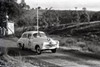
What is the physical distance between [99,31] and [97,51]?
16412 mm

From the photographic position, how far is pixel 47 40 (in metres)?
19.3

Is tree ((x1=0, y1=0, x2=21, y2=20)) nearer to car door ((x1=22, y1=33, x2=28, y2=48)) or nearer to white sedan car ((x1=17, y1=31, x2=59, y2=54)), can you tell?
car door ((x1=22, y1=33, x2=28, y2=48))

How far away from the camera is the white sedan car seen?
18.9 m

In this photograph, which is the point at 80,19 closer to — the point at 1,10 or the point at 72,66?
the point at 1,10

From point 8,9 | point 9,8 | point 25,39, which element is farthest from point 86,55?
point 9,8

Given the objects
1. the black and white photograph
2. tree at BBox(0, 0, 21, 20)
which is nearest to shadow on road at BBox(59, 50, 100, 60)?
the black and white photograph

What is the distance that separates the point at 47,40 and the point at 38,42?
726 millimetres

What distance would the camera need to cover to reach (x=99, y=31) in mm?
36844

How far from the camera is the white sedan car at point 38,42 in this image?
1891 centimetres

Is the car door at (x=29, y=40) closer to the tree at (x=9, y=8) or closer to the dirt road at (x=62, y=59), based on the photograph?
the dirt road at (x=62, y=59)

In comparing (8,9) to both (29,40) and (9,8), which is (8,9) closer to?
(9,8)

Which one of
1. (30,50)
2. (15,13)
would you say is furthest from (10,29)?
(30,50)

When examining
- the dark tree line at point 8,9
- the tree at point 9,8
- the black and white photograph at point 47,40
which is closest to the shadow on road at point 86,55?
the black and white photograph at point 47,40

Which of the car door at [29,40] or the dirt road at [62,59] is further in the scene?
the car door at [29,40]
